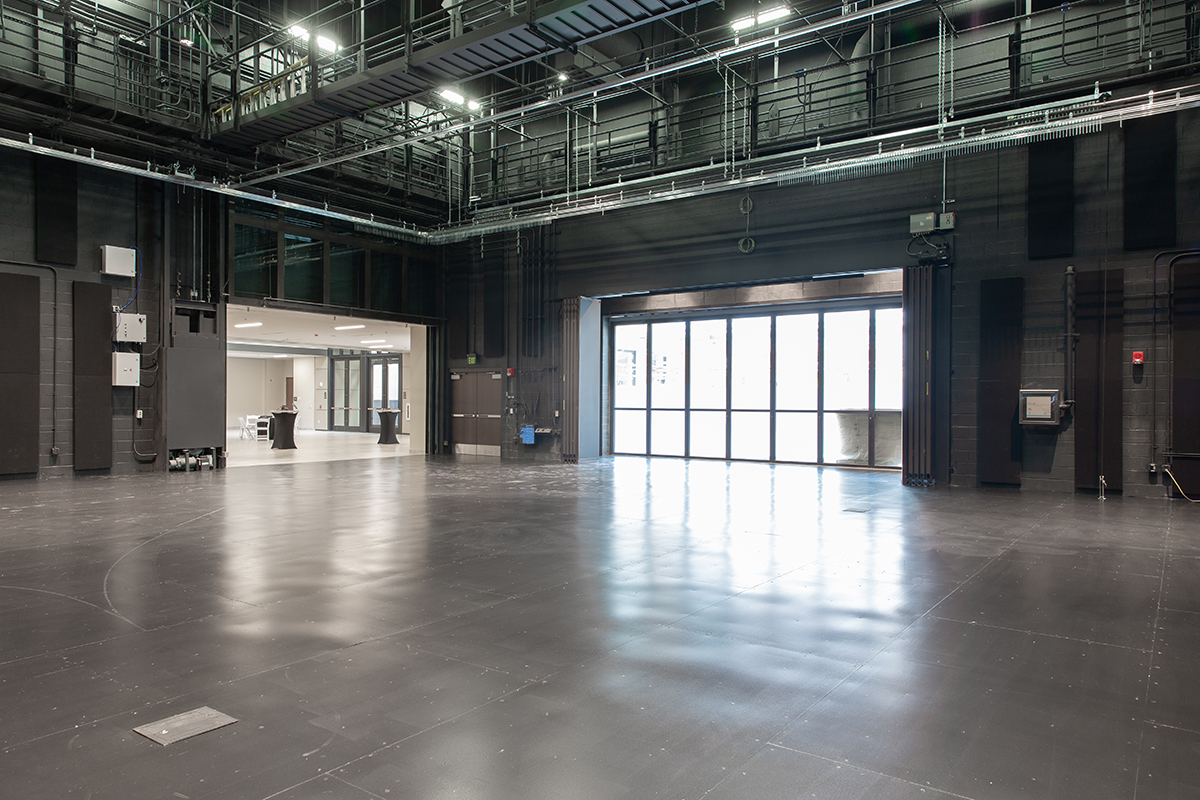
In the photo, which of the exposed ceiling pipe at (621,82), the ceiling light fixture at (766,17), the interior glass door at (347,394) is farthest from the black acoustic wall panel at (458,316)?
the interior glass door at (347,394)

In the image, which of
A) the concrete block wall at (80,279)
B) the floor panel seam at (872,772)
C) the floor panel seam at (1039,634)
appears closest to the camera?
the floor panel seam at (872,772)

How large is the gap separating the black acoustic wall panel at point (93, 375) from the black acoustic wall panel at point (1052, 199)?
1502cm

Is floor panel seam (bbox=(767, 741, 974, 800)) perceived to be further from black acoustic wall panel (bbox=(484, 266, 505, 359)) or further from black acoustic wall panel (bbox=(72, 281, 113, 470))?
black acoustic wall panel (bbox=(484, 266, 505, 359))

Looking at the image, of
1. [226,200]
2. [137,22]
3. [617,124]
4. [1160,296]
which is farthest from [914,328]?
[137,22]

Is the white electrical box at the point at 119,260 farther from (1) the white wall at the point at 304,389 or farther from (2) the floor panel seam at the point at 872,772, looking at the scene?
(1) the white wall at the point at 304,389

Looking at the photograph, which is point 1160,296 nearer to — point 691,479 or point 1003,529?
point 1003,529

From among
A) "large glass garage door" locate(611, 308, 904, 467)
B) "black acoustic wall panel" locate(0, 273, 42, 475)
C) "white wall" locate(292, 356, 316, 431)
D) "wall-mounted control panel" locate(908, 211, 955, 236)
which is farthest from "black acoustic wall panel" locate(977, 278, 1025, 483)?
"white wall" locate(292, 356, 316, 431)

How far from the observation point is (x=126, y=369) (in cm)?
1217

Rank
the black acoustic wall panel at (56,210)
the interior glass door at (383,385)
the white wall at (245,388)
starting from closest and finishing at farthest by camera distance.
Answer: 1. the black acoustic wall panel at (56,210)
2. the interior glass door at (383,385)
3. the white wall at (245,388)

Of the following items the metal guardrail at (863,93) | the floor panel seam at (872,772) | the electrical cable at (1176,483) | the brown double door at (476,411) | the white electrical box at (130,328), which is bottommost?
the floor panel seam at (872,772)

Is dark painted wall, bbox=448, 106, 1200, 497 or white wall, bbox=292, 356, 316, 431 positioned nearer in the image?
dark painted wall, bbox=448, 106, 1200, 497

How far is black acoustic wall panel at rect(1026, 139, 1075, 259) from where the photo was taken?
34.6ft

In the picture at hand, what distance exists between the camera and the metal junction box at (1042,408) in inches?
417

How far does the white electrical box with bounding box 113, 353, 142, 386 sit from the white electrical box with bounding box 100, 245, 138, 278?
4.59ft
